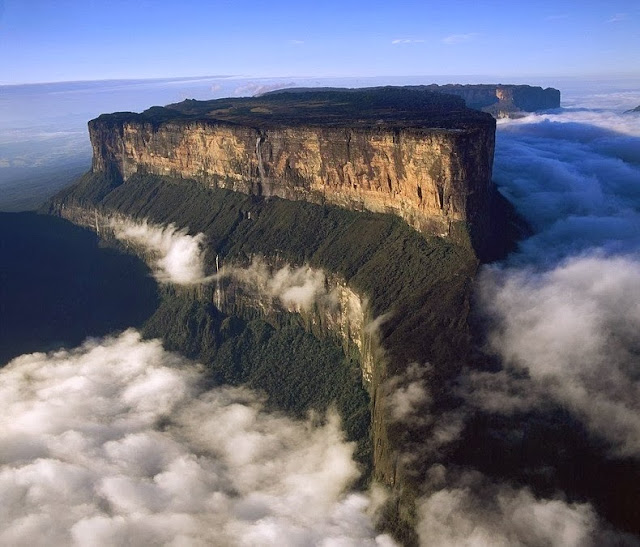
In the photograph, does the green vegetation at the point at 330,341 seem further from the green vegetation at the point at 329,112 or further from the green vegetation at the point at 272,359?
the green vegetation at the point at 329,112

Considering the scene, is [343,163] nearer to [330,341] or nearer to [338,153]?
[338,153]


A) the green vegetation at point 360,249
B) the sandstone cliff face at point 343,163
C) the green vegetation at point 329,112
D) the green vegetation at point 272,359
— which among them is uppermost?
the green vegetation at point 329,112

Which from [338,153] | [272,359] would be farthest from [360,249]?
[272,359]

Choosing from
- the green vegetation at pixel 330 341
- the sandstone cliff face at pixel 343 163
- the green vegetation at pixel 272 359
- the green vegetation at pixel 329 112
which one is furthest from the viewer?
the green vegetation at pixel 329 112

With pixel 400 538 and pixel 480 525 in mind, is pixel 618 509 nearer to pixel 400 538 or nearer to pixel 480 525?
pixel 480 525

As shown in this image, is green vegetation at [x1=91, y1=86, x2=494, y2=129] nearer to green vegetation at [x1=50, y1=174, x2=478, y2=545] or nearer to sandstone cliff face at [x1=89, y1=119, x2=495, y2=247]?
sandstone cliff face at [x1=89, y1=119, x2=495, y2=247]

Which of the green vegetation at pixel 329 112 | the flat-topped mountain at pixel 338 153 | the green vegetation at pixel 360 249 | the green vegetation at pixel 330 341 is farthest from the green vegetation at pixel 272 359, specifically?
the green vegetation at pixel 329 112

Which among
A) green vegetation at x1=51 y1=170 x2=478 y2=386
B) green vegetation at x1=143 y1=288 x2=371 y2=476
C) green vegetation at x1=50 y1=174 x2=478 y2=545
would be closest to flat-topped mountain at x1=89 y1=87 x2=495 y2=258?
green vegetation at x1=51 y1=170 x2=478 y2=386
